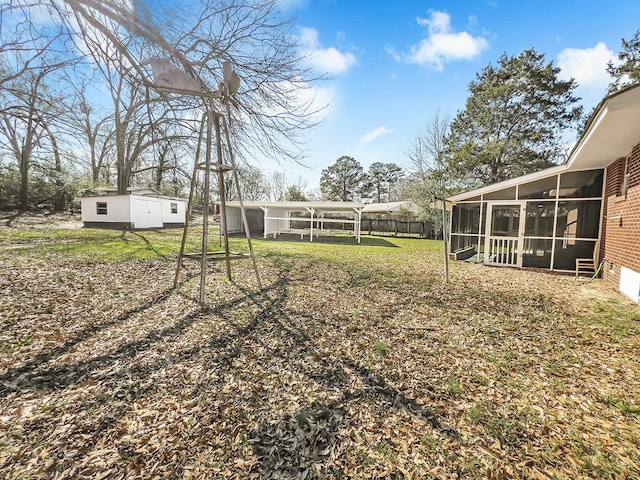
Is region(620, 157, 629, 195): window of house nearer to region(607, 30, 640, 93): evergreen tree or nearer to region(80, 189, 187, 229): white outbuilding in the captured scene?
region(607, 30, 640, 93): evergreen tree

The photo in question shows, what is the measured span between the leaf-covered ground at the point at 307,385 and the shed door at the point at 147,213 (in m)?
12.9

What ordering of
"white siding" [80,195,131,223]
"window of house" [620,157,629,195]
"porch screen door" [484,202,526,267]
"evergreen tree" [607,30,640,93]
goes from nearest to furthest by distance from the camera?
"window of house" [620,157,629,195] < "porch screen door" [484,202,526,267] < "evergreen tree" [607,30,640,93] < "white siding" [80,195,131,223]

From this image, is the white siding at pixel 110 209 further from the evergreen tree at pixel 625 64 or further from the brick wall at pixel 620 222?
the evergreen tree at pixel 625 64

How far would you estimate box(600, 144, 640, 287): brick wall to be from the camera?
18.4 ft

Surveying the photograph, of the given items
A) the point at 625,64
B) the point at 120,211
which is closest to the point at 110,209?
the point at 120,211

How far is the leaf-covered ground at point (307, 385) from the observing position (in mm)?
1851

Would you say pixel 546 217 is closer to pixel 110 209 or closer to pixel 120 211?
pixel 120 211

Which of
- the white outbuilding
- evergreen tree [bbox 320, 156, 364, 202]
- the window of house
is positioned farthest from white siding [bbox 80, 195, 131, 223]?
evergreen tree [bbox 320, 156, 364, 202]

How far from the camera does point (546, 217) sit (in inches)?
341

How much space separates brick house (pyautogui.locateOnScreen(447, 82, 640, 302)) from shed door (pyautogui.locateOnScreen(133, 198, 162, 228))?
17.2 m

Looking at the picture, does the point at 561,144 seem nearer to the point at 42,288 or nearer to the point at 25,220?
the point at 42,288

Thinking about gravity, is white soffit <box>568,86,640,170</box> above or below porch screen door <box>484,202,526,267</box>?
above

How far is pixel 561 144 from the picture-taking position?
656 inches

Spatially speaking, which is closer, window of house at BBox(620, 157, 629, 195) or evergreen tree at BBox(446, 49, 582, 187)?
window of house at BBox(620, 157, 629, 195)
